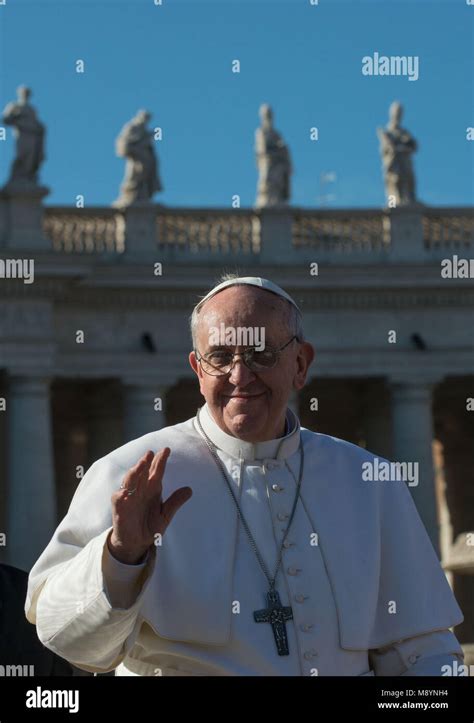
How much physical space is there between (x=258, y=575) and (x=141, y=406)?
114 ft

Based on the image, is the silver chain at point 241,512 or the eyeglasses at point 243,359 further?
the silver chain at point 241,512

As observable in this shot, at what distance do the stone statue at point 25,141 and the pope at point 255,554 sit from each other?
114 ft

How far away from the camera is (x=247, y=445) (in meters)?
9.32

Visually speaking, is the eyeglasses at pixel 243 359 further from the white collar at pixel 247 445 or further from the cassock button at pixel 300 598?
the cassock button at pixel 300 598

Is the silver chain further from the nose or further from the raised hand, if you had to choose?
the raised hand

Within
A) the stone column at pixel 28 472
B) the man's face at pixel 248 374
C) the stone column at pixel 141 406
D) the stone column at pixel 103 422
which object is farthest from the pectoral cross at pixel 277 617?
the stone column at pixel 103 422

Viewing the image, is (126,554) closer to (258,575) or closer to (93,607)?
(93,607)

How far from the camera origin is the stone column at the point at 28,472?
41250 millimetres

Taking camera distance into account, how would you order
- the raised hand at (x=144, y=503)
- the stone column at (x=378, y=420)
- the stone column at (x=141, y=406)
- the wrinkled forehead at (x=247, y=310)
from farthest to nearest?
1. the stone column at (x=378, y=420)
2. the stone column at (x=141, y=406)
3. the wrinkled forehead at (x=247, y=310)
4. the raised hand at (x=144, y=503)

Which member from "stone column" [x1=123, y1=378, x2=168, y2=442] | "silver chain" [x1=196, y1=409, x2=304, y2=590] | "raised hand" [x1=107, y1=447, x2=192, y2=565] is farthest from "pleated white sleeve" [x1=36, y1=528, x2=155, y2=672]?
"stone column" [x1=123, y1=378, x2=168, y2=442]

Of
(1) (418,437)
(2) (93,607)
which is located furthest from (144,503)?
(1) (418,437)

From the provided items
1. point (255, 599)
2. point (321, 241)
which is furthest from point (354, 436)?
point (255, 599)
